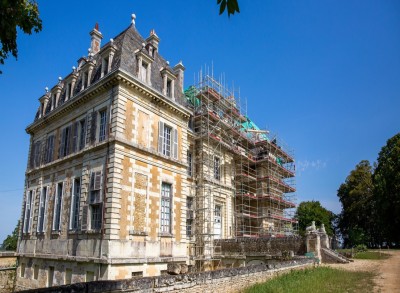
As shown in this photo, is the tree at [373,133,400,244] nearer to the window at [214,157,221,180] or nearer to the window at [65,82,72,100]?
the window at [214,157,221,180]

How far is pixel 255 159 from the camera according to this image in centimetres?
2950

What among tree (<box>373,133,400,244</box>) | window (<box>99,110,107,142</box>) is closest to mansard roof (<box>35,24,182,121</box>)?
window (<box>99,110,107,142</box>)

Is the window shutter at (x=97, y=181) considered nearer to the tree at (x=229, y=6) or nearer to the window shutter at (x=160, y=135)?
the window shutter at (x=160, y=135)

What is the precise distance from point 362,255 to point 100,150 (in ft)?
76.2

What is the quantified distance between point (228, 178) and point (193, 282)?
17.4 m

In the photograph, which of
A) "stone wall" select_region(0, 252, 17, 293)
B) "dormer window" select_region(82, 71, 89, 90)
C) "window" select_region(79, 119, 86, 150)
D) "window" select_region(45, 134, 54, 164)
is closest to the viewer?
"window" select_region(79, 119, 86, 150)

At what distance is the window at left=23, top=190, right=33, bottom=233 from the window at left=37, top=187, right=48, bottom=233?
1428 millimetres

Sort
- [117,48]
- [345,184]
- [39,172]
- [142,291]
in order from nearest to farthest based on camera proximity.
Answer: [142,291] < [117,48] < [39,172] < [345,184]

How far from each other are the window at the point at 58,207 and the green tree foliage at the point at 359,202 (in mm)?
34164

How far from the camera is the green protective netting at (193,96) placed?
25766 mm

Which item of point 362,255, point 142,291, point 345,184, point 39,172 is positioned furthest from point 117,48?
point 345,184

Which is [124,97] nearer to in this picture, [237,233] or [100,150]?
[100,150]

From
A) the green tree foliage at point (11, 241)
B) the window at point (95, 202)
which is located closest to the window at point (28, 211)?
the window at point (95, 202)

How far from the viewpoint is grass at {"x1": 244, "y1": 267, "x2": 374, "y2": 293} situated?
1095 centimetres
